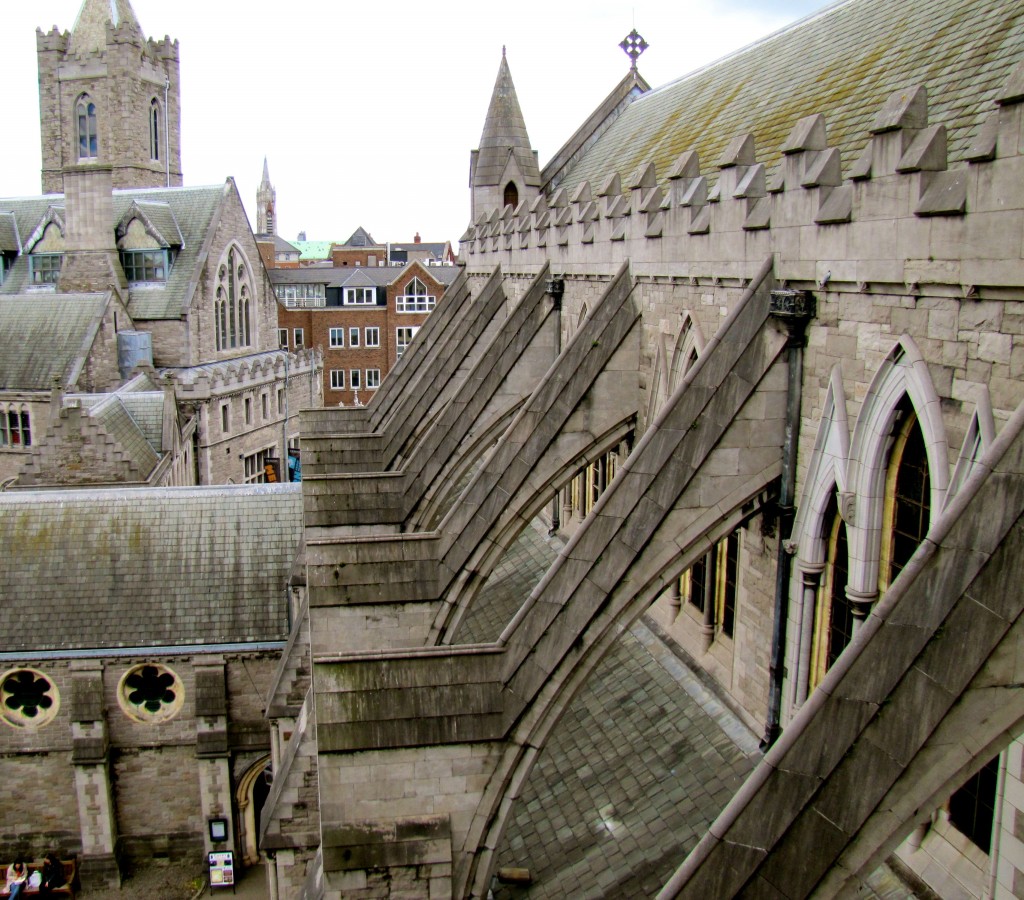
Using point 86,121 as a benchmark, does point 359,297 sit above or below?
below

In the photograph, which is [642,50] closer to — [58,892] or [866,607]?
[866,607]

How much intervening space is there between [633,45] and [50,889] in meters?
21.5

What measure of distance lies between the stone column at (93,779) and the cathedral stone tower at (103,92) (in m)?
36.0

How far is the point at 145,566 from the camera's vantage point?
67.8 ft

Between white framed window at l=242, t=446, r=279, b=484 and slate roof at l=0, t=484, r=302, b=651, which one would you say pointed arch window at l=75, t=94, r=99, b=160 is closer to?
white framed window at l=242, t=446, r=279, b=484

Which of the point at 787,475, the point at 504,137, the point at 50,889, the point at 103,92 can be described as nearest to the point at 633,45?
the point at 504,137

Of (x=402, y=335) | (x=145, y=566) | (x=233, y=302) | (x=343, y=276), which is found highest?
(x=343, y=276)

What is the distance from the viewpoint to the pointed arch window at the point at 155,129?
5038 cm

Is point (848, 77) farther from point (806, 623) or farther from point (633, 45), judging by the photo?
point (633, 45)

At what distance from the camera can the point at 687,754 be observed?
983cm

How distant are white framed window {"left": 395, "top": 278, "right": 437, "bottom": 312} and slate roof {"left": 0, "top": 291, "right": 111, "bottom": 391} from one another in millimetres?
33361

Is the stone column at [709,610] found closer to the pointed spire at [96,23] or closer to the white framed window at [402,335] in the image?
the pointed spire at [96,23]

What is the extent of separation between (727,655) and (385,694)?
406cm

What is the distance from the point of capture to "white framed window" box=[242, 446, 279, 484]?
134 feet
